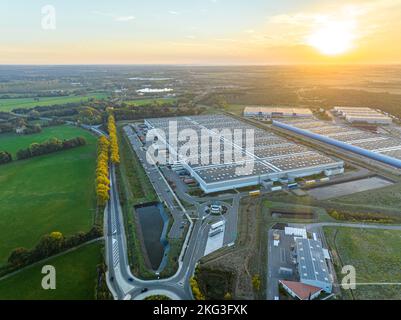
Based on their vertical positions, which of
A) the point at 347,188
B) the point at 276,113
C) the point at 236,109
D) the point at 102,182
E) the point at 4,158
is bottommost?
the point at 347,188

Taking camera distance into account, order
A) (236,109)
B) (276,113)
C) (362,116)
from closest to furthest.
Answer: (362,116) < (276,113) < (236,109)

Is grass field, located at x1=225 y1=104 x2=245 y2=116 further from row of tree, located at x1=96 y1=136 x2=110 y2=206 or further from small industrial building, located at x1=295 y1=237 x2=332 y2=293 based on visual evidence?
small industrial building, located at x1=295 y1=237 x2=332 y2=293

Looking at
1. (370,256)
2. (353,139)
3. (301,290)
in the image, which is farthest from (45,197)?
(353,139)

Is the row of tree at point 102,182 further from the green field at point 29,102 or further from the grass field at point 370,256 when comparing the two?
the green field at point 29,102

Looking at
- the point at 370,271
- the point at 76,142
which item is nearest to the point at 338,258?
the point at 370,271

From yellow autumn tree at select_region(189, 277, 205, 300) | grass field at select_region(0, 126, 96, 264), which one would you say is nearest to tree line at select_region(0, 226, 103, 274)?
grass field at select_region(0, 126, 96, 264)

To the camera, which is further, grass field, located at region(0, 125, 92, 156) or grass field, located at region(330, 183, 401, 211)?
grass field, located at region(0, 125, 92, 156)

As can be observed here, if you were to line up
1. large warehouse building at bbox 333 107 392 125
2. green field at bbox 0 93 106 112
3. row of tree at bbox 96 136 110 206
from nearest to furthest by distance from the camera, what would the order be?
row of tree at bbox 96 136 110 206
large warehouse building at bbox 333 107 392 125
green field at bbox 0 93 106 112

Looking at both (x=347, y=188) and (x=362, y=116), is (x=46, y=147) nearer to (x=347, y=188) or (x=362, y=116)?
(x=347, y=188)

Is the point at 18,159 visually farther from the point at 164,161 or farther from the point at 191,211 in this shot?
the point at 191,211
